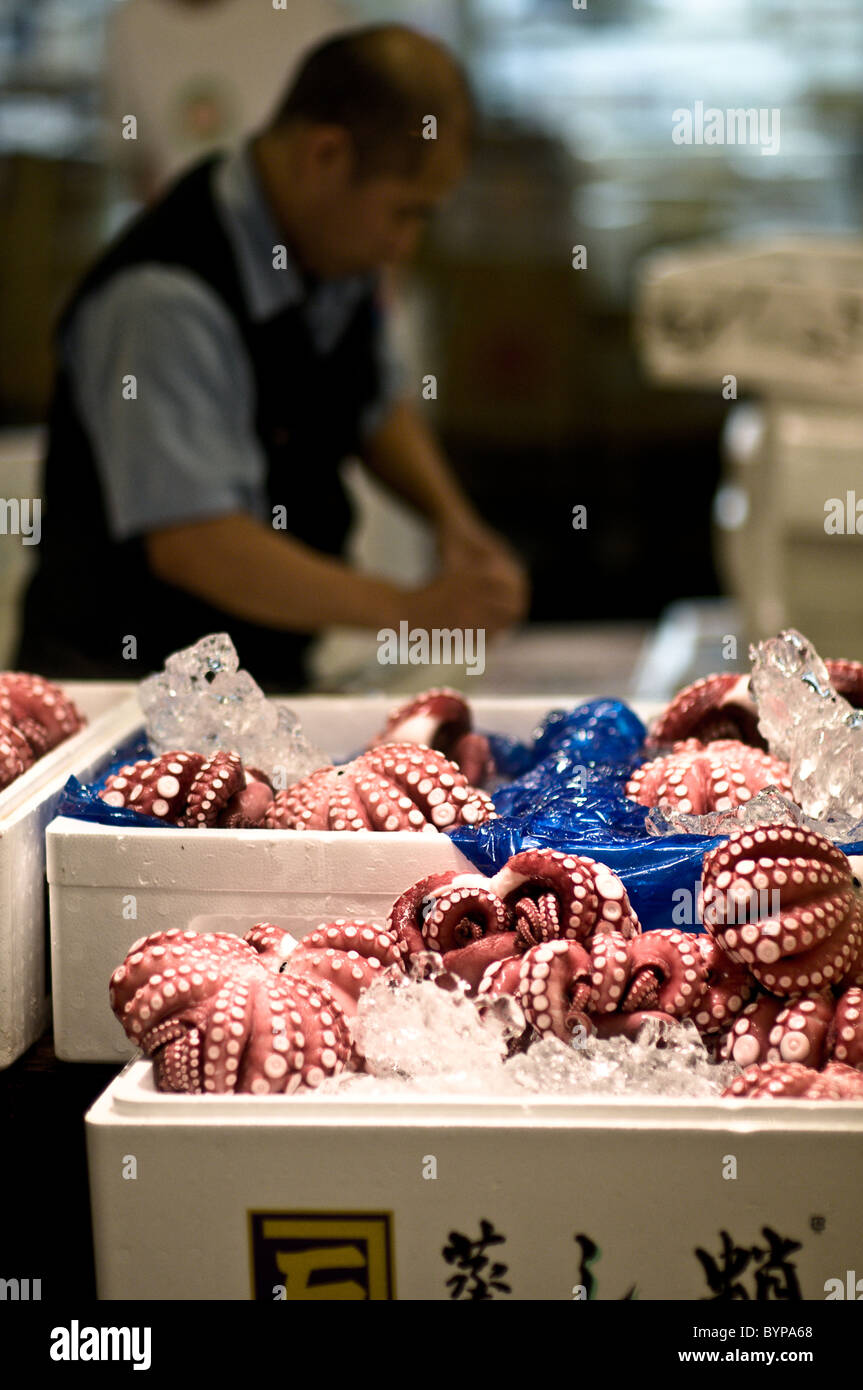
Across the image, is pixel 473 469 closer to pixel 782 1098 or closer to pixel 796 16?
pixel 796 16

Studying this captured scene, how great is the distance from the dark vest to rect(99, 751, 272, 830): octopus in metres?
0.98

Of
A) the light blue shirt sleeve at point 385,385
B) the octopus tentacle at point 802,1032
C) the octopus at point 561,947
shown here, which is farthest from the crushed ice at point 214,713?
the light blue shirt sleeve at point 385,385

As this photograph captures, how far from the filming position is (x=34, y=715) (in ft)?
4.57

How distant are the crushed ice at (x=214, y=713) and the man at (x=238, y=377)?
0.80m

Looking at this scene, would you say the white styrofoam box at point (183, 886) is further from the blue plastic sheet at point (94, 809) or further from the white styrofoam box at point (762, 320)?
the white styrofoam box at point (762, 320)

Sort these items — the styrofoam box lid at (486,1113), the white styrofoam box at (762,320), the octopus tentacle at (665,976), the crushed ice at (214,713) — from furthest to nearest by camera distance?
1. the white styrofoam box at (762,320)
2. the crushed ice at (214,713)
3. the octopus tentacle at (665,976)
4. the styrofoam box lid at (486,1113)

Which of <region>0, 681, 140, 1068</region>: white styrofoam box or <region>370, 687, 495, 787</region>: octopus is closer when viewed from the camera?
<region>0, 681, 140, 1068</region>: white styrofoam box

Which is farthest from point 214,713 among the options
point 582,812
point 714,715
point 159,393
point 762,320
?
point 762,320

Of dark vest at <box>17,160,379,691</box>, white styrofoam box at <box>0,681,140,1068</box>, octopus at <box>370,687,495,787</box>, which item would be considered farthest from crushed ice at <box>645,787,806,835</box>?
dark vest at <box>17,160,379,691</box>

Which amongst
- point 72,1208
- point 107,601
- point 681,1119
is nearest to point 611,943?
point 681,1119

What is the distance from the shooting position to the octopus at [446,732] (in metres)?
1.34

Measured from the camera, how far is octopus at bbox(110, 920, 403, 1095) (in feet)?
3.00

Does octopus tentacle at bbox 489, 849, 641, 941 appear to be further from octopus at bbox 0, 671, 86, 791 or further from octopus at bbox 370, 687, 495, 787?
octopus at bbox 0, 671, 86, 791

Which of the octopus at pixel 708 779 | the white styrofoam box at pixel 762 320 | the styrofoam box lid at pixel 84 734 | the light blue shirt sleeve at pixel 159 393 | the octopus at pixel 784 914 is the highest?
the white styrofoam box at pixel 762 320
